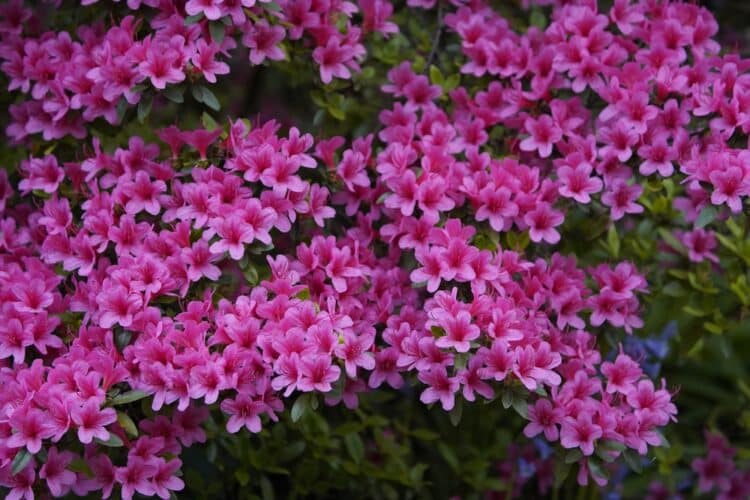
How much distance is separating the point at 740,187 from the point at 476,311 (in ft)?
1.86

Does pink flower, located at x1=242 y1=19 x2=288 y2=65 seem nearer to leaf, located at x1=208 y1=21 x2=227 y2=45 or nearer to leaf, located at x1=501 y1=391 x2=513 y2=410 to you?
leaf, located at x1=208 y1=21 x2=227 y2=45

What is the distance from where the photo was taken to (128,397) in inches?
70.2

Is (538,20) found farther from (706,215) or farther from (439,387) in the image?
(439,387)

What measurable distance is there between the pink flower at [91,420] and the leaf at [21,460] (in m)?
0.09

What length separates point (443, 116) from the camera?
7.29 ft

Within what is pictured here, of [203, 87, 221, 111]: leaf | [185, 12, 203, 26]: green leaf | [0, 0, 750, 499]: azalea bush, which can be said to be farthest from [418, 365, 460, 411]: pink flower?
[185, 12, 203, 26]: green leaf

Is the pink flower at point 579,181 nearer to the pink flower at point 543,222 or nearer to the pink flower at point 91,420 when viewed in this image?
the pink flower at point 543,222

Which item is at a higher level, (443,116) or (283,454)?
(443,116)

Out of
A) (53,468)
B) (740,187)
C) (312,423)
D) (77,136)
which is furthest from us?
(312,423)

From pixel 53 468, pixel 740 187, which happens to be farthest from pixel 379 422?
pixel 740 187

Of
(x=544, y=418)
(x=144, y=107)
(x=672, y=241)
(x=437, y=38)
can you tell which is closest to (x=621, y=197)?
(x=672, y=241)

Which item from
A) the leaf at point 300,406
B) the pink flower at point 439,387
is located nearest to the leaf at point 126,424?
the leaf at point 300,406

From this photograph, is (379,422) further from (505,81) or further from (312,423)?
(505,81)

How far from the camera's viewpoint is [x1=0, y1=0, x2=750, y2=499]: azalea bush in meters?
1.82
